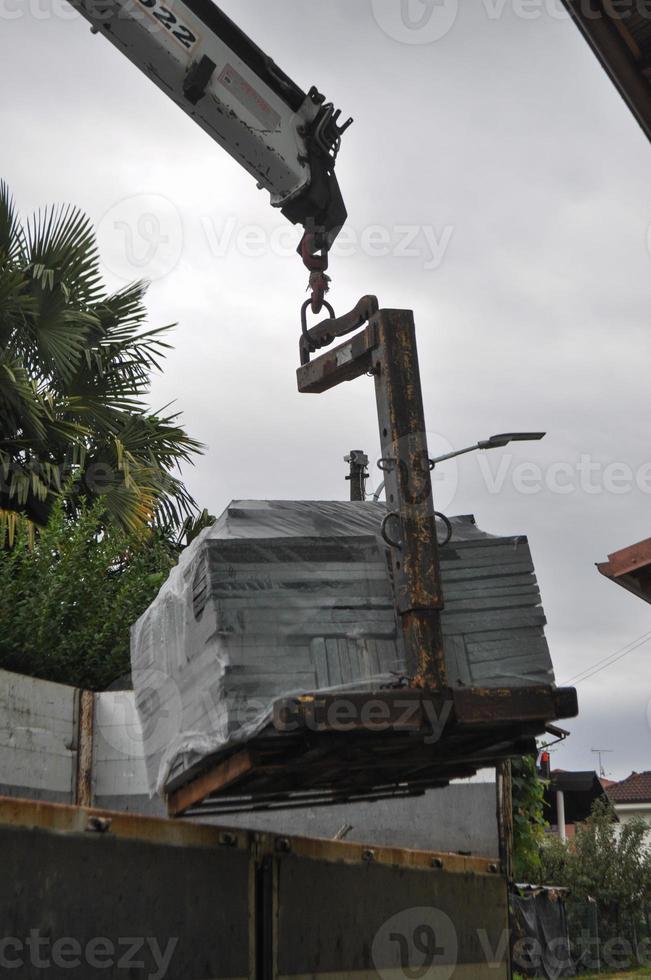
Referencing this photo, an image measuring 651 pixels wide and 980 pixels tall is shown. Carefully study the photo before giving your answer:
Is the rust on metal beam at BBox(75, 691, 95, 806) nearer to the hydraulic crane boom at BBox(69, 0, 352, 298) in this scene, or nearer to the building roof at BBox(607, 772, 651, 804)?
the hydraulic crane boom at BBox(69, 0, 352, 298)

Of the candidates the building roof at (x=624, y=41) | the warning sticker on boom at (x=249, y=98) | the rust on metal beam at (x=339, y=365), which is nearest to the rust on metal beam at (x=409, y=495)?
the rust on metal beam at (x=339, y=365)

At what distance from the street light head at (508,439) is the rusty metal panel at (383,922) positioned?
6314 mm

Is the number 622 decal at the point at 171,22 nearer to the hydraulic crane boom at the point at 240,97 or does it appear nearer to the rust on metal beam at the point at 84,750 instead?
the hydraulic crane boom at the point at 240,97

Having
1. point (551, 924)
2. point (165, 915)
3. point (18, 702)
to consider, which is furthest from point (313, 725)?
point (551, 924)

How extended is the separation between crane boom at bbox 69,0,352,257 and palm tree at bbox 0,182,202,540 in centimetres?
444

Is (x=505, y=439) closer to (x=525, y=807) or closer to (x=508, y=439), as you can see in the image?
(x=508, y=439)

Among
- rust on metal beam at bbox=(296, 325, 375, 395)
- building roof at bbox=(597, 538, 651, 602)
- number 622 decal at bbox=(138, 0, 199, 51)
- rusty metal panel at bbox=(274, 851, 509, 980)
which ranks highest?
number 622 decal at bbox=(138, 0, 199, 51)

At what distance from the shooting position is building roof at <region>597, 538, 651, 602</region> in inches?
234

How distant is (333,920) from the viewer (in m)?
4.15

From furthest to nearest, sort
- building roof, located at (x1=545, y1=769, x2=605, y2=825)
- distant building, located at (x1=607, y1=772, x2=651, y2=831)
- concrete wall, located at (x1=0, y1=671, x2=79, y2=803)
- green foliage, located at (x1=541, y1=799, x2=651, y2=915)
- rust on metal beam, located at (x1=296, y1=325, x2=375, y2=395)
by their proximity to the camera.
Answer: distant building, located at (x1=607, y1=772, x2=651, y2=831), building roof, located at (x1=545, y1=769, x2=605, y2=825), green foliage, located at (x1=541, y1=799, x2=651, y2=915), concrete wall, located at (x1=0, y1=671, x2=79, y2=803), rust on metal beam, located at (x1=296, y1=325, x2=375, y2=395)

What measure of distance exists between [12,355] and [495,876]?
24.9 feet

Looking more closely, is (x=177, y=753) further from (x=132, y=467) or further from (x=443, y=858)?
(x=132, y=467)

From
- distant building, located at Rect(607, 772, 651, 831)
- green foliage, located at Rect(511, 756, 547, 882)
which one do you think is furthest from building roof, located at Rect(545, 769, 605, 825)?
green foliage, located at Rect(511, 756, 547, 882)

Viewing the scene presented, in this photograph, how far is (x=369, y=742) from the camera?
413 centimetres
